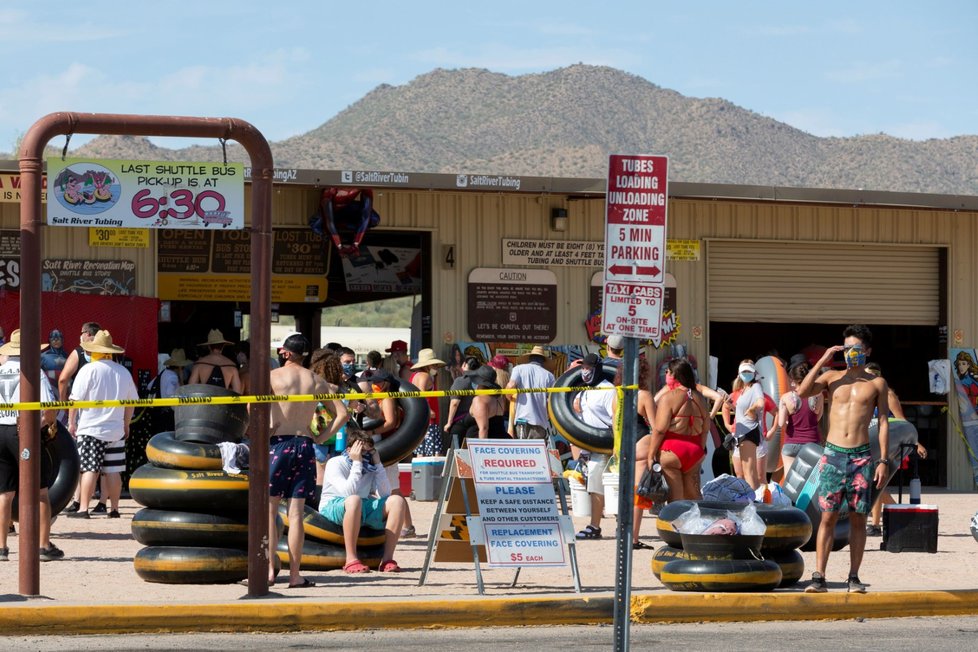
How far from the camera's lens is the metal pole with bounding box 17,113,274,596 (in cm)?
934

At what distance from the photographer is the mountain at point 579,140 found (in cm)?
11781

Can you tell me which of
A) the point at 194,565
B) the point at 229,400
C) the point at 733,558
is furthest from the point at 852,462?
the point at 194,565

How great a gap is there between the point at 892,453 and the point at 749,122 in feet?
395

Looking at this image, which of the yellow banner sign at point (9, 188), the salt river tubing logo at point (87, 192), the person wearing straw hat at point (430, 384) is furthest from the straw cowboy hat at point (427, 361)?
the salt river tubing logo at point (87, 192)

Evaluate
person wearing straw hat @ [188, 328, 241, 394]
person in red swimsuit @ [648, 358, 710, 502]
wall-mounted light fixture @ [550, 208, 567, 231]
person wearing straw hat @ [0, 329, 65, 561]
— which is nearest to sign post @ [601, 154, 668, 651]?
person in red swimsuit @ [648, 358, 710, 502]

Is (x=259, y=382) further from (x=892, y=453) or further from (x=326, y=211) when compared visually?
(x=326, y=211)

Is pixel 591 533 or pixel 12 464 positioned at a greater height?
pixel 12 464

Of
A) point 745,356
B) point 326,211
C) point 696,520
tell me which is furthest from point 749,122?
point 696,520

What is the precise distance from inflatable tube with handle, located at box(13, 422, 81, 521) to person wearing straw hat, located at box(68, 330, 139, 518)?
53.8 inches

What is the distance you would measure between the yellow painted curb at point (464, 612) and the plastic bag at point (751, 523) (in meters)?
0.51

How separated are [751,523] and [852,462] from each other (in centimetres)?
82

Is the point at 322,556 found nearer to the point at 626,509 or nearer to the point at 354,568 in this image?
the point at 354,568

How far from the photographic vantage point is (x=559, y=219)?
19984 millimetres

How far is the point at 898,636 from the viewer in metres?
9.27
